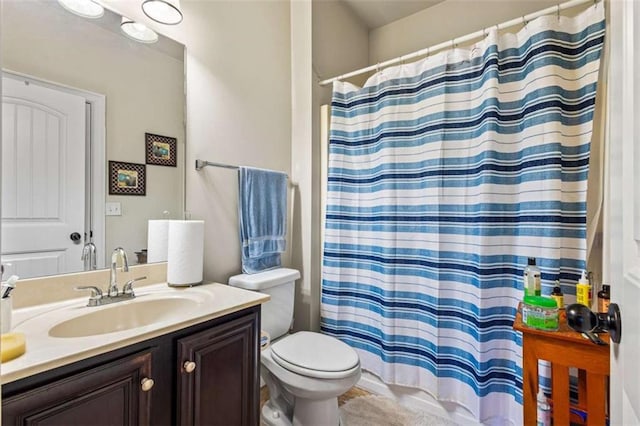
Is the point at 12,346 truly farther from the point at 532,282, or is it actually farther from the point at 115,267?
the point at 532,282

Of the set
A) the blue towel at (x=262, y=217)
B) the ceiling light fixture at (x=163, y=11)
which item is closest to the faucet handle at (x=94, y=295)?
the blue towel at (x=262, y=217)

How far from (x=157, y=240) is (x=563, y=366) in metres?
A: 1.67

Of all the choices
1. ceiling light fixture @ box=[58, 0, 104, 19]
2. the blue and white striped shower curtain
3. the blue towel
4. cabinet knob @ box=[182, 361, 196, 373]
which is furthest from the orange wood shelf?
ceiling light fixture @ box=[58, 0, 104, 19]

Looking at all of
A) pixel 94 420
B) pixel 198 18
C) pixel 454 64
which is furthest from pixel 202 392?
pixel 454 64

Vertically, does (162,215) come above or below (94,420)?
above

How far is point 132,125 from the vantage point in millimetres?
1457

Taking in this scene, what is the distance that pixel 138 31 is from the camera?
57.7 inches

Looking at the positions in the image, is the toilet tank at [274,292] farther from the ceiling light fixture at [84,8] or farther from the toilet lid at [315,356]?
A: the ceiling light fixture at [84,8]

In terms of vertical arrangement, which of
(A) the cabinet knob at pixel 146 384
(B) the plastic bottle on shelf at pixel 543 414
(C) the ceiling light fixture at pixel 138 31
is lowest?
(B) the plastic bottle on shelf at pixel 543 414

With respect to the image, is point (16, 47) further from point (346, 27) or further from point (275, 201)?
point (346, 27)

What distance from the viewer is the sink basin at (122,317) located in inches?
43.1

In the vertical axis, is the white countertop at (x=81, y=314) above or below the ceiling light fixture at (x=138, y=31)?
below

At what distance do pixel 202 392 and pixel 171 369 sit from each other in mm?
153

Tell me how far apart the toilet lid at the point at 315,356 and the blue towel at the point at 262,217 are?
44 cm
